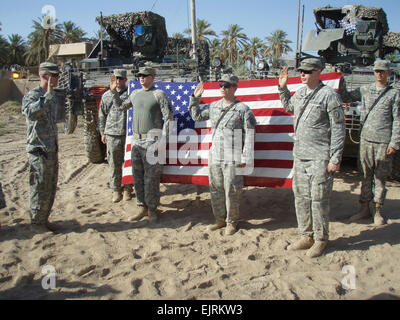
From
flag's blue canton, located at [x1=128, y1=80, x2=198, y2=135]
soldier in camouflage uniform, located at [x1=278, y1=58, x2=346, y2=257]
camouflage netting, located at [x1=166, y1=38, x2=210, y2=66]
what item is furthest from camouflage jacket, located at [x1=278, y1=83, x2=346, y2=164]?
camouflage netting, located at [x1=166, y1=38, x2=210, y2=66]

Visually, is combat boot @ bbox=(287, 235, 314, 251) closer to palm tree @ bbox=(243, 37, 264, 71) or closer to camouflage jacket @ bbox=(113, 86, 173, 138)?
camouflage jacket @ bbox=(113, 86, 173, 138)

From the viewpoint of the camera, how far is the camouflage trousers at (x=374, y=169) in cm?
418

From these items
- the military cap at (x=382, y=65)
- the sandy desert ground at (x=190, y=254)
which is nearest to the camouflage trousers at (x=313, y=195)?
the sandy desert ground at (x=190, y=254)

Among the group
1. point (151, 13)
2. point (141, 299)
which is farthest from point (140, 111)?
point (151, 13)

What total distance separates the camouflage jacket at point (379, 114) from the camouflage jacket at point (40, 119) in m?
3.14

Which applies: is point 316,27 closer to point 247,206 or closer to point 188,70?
point 188,70

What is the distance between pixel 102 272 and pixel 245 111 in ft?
6.90

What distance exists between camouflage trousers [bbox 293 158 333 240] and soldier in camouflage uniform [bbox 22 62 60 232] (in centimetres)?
254

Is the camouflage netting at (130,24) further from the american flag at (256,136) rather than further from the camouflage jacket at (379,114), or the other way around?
the camouflage jacket at (379,114)

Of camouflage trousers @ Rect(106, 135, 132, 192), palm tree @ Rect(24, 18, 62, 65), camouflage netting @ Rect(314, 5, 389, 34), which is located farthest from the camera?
palm tree @ Rect(24, 18, 62, 65)

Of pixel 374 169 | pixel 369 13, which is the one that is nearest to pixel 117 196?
pixel 374 169

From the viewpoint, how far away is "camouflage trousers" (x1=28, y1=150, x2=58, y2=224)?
12.9 feet
